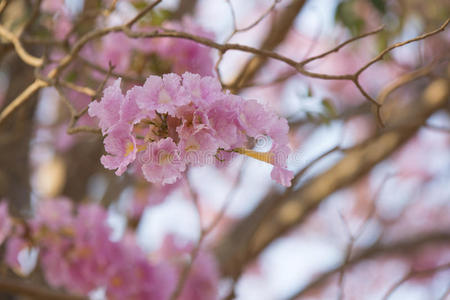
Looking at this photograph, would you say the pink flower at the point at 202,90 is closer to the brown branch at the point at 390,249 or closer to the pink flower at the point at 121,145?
the pink flower at the point at 121,145

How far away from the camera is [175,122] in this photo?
0.89 m

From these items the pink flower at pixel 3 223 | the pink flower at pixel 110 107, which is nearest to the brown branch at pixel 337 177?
the pink flower at pixel 3 223

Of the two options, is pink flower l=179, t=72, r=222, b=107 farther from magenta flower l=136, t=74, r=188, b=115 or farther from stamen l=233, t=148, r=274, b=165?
stamen l=233, t=148, r=274, b=165

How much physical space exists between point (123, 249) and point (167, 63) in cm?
75

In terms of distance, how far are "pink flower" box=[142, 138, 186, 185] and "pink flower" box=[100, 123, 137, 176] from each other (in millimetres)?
35

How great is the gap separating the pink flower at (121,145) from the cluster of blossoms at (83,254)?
107cm

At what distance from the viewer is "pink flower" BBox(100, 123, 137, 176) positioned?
86 cm

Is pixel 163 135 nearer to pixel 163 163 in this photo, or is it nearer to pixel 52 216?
pixel 163 163

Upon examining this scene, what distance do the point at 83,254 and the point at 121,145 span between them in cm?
115

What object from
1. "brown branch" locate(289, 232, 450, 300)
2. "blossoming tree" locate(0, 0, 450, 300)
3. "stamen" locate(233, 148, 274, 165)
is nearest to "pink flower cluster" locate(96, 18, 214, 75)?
"blossoming tree" locate(0, 0, 450, 300)

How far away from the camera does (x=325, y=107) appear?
183 cm

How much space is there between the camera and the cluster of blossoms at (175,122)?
85cm

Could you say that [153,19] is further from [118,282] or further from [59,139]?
[59,139]

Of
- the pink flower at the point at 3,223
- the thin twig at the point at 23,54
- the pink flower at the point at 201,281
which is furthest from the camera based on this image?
the pink flower at the point at 201,281
